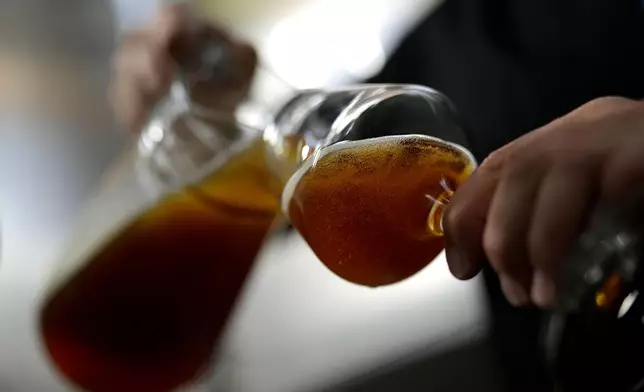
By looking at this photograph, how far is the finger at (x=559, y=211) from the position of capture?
18cm

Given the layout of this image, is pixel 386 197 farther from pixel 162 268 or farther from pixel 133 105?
pixel 133 105

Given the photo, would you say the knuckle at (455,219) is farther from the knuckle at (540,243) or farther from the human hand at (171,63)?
the human hand at (171,63)

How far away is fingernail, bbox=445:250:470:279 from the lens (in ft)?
0.70

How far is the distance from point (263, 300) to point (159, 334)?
341mm

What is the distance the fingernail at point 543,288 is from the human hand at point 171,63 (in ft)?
0.85

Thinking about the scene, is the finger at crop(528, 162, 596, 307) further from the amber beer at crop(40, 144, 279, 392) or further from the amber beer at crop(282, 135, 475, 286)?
the amber beer at crop(40, 144, 279, 392)

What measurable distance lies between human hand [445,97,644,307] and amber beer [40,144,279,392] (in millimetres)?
173

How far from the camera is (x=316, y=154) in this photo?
0.79 feet

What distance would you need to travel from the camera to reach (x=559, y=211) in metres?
0.18

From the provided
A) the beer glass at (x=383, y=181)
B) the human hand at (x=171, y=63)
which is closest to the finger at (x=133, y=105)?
the human hand at (x=171, y=63)

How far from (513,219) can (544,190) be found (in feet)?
0.03

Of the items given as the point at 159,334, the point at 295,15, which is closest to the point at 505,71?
the point at 159,334

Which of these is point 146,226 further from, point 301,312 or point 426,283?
point 301,312

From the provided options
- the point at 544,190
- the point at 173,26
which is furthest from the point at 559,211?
the point at 173,26
